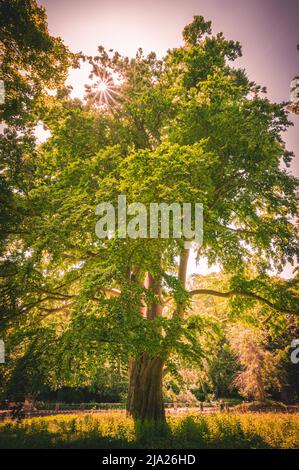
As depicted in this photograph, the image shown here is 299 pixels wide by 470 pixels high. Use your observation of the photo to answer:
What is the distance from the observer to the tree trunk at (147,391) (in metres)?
10.2

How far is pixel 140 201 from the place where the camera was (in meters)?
7.32

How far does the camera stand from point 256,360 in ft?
89.7

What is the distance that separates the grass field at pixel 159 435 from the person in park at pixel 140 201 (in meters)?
1.43

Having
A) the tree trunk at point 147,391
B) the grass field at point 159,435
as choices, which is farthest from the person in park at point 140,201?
the grass field at point 159,435

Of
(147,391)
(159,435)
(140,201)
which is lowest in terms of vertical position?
(159,435)

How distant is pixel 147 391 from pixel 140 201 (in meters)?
7.75

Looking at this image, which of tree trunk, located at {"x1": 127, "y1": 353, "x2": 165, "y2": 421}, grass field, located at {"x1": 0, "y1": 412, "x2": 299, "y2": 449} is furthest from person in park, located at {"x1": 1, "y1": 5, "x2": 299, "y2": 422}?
grass field, located at {"x1": 0, "y1": 412, "x2": 299, "y2": 449}

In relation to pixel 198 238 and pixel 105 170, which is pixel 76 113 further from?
pixel 198 238

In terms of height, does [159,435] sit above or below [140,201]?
below

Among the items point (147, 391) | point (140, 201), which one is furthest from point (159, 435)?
point (140, 201)

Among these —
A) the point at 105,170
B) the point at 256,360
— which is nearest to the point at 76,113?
the point at 105,170

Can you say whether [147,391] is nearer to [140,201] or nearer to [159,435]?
[159,435]

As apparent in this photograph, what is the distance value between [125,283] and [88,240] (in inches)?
108

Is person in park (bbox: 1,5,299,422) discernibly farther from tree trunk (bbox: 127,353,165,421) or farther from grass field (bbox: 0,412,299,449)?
grass field (bbox: 0,412,299,449)
